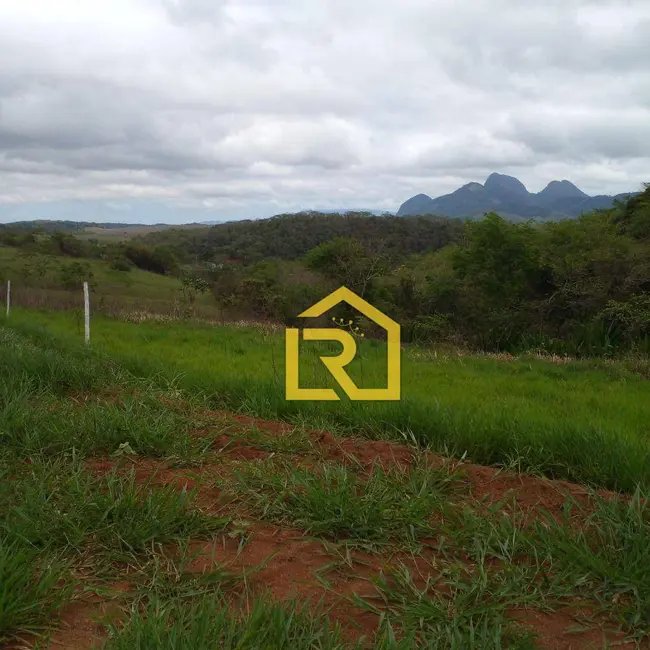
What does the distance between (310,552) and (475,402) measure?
3481mm

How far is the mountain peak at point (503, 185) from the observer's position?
9812cm

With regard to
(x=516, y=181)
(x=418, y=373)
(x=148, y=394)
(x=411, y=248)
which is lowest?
(x=418, y=373)

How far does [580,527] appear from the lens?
2.69 meters

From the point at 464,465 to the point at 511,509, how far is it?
513 mm

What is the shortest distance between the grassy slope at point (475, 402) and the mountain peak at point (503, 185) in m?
94.3

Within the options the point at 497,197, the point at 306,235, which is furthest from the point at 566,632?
the point at 497,197

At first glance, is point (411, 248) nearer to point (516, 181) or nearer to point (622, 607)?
point (622, 607)

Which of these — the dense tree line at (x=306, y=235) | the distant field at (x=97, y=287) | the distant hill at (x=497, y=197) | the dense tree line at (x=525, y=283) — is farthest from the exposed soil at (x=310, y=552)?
the distant hill at (x=497, y=197)

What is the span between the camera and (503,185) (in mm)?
99312

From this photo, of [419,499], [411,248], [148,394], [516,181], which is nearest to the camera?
[419,499]

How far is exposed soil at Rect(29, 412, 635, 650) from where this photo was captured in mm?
2059

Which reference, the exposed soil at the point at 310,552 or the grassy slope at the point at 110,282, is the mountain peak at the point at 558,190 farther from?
the exposed soil at the point at 310,552

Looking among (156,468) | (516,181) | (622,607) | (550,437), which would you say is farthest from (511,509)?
(516,181)

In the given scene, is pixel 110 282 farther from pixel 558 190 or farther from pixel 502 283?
pixel 558 190
